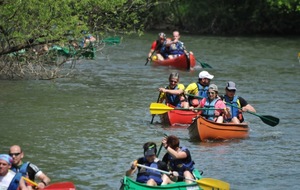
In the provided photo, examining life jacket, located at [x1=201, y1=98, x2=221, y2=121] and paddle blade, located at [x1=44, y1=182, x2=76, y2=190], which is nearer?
paddle blade, located at [x1=44, y1=182, x2=76, y2=190]

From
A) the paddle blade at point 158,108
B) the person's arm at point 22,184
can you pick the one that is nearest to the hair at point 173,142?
the person's arm at point 22,184

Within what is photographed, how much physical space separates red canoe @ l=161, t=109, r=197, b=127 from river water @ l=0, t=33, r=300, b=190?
0.41 m

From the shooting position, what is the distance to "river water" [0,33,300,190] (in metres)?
15.1

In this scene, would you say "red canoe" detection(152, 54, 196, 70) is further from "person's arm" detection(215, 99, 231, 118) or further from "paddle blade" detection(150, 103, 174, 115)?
"person's arm" detection(215, 99, 231, 118)

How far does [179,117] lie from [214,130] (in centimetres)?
197

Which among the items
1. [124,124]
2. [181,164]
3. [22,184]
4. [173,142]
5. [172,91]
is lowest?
[124,124]

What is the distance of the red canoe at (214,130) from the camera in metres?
16.9

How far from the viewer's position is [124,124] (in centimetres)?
1928

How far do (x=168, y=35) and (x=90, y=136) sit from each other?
25.7 meters

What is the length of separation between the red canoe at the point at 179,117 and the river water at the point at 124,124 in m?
0.41

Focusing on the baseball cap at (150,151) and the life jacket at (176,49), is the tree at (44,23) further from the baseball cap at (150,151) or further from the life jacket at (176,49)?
the baseball cap at (150,151)

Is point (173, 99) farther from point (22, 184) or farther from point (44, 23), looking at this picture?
point (22, 184)

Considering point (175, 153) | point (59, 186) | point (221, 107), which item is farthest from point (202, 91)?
point (59, 186)

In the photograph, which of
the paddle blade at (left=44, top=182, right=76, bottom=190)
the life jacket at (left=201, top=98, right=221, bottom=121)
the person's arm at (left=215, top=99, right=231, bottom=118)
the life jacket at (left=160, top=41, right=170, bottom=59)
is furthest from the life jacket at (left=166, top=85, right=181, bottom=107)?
the life jacket at (left=160, top=41, right=170, bottom=59)
